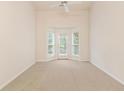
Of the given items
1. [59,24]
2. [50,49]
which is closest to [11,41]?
[59,24]

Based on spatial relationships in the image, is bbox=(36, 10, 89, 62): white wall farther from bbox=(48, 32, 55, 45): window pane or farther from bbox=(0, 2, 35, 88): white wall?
bbox=(0, 2, 35, 88): white wall

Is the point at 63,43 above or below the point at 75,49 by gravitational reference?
above

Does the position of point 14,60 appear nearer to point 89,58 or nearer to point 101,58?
point 101,58

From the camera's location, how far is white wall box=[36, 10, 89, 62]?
8.27 metres

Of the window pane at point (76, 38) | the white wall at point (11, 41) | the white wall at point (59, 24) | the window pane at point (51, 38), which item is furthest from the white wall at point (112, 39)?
the window pane at point (51, 38)

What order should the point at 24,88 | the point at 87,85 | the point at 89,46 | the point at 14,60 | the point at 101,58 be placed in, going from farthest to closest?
the point at 89,46 < the point at 101,58 < the point at 14,60 < the point at 87,85 < the point at 24,88

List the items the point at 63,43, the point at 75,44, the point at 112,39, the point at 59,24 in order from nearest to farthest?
the point at 112,39, the point at 59,24, the point at 75,44, the point at 63,43

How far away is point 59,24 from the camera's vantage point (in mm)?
8445

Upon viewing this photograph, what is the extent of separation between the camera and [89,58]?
8.34 meters

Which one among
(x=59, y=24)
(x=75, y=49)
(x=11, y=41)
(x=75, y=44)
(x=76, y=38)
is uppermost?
(x=59, y=24)

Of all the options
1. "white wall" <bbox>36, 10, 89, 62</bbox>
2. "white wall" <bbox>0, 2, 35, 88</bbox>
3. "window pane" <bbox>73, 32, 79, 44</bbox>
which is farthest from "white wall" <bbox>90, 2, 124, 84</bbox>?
"white wall" <bbox>0, 2, 35, 88</bbox>

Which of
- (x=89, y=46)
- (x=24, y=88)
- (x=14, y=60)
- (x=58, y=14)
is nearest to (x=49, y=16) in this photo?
(x=58, y=14)

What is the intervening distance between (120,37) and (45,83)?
2.41 m

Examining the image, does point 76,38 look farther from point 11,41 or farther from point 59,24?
point 11,41
